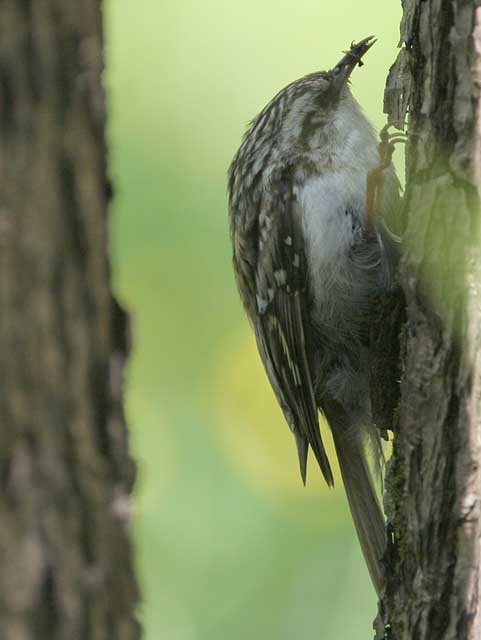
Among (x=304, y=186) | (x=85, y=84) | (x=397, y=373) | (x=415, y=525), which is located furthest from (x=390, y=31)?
(x=85, y=84)

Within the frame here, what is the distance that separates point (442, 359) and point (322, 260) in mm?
919

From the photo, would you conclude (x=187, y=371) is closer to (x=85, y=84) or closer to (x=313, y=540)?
(x=313, y=540)

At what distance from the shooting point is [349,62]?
334cm

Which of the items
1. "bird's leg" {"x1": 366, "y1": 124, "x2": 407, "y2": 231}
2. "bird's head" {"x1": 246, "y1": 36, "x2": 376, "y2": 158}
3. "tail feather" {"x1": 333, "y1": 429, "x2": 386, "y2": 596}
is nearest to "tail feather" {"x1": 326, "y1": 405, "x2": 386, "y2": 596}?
"tail feather" {"x1": 333, "y1": 429, "x2": 386, "y2": 596}

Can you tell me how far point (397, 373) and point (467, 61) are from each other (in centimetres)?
78

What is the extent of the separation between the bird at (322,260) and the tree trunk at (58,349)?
5.56 ft

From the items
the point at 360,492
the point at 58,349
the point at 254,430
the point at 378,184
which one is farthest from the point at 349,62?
the point at 58,349

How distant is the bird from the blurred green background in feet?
1.65

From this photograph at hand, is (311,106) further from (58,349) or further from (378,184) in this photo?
(58,349)

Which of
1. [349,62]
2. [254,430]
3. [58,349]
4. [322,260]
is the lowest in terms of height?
[254,430]

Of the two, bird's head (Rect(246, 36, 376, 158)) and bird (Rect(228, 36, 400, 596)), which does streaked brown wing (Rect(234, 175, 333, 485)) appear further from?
bird's head (Rect(246, 36, 376, 158))

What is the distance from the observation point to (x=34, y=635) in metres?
1.30

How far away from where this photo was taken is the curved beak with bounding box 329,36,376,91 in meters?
3.34

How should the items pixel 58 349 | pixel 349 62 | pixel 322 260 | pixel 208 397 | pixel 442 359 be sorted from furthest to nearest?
pixel 208 397, pixel 349 62, pixel 322 260, pixel 442 359, pixel 58 349
